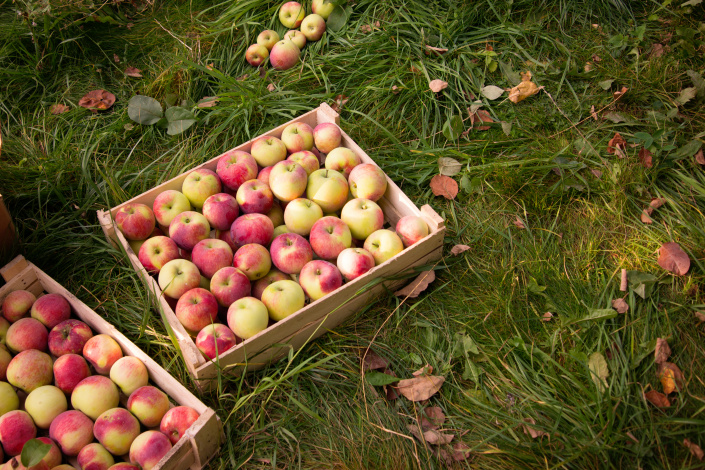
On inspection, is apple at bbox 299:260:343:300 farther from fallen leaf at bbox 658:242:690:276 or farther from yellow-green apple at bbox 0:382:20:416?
fallen leaf at bbox 658:242:690:276

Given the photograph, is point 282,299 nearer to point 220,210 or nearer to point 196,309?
point 196,309

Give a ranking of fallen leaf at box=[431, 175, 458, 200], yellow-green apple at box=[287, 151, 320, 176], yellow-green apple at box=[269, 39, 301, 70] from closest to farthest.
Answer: yellow-green apple at box=[287, 151, 320, 176] → fallen leaf at box=[431, 175, 458, 200] → yellow-green apple at box=[269, 39, 301, 70]

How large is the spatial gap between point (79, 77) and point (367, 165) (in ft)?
7.96

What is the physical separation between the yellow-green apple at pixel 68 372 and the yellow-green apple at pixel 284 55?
2.44 meters

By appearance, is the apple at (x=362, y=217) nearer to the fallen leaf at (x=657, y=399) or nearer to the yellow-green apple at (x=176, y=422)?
the yellow-green apple at (x=176, y=422)

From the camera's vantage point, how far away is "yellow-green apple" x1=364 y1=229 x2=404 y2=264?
2.61 meters

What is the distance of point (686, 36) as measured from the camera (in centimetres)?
361

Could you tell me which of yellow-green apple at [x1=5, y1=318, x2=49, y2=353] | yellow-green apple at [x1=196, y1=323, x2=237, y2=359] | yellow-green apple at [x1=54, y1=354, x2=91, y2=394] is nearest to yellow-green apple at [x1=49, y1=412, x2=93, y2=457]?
yellow-green apple at [x1=54, y1=354, x2=91, y2=394]

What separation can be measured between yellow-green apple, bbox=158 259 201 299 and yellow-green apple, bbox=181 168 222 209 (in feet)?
1.45

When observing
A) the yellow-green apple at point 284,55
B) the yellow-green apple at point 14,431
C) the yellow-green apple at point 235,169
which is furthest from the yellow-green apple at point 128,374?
the yellow-green apple at point 284,55

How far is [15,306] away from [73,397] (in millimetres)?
599

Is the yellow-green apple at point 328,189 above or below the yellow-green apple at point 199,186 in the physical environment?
below

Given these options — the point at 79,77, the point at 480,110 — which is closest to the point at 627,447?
the point at 480,110

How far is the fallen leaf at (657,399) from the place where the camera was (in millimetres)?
2203
